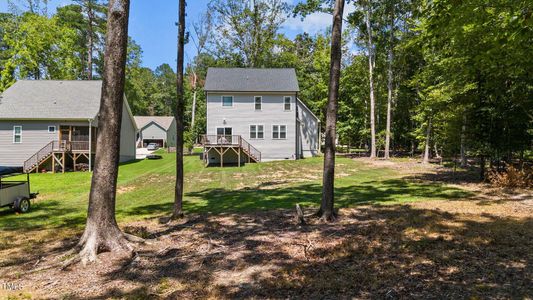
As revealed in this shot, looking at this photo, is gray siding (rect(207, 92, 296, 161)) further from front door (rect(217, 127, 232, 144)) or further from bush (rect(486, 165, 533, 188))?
bush (rect(486, 165, 533, 188))

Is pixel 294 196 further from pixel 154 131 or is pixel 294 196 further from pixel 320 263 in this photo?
pixel 154 131

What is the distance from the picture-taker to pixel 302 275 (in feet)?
16.5

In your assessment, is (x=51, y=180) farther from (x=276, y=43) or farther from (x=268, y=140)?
(x=276, y=43)

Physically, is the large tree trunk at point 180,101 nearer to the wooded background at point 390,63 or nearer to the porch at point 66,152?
the wooded background at point 390,63

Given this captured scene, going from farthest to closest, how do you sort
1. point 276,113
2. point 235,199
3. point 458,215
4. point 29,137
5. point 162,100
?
1. point 162,100
2. point 276,113
3. point 29,137
4. point 235,199
5. point 458,215

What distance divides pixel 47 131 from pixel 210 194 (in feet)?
63.4

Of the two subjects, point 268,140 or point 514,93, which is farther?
point 268,140

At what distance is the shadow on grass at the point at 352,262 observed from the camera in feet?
14.7

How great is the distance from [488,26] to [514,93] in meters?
5.58

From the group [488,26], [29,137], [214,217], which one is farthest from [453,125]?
[29,137]

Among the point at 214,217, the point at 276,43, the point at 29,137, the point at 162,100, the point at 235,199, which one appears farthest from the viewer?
the point at 162,100

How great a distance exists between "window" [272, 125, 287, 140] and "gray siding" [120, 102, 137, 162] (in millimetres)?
14032

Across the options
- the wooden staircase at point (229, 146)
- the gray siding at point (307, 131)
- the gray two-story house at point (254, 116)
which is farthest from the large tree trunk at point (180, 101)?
the gray siding at point (307, 131)

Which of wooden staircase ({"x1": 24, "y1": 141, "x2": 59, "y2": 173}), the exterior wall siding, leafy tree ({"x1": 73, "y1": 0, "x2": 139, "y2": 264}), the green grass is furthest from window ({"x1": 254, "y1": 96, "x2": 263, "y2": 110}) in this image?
the exterior wall siding
